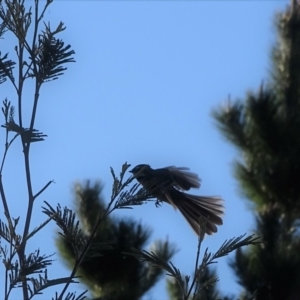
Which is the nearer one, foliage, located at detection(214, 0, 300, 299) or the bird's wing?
the bird's wing

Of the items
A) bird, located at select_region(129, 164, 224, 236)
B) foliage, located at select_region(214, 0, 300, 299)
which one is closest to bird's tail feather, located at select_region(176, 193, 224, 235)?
bird, located at select_region(129, 164, 224, 236)

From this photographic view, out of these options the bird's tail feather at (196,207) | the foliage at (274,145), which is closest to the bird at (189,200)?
the bird's tail feather at (196,207)

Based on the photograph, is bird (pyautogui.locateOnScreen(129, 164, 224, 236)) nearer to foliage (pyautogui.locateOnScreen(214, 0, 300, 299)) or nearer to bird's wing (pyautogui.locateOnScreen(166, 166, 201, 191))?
bird's wing (pyautogui.locateOnScreen(166, 166, 201, 191))

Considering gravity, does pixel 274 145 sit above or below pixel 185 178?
above

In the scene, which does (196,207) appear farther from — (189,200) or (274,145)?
(274,145)

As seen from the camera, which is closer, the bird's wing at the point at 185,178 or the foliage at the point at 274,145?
the bird's wing at the point at 185,178

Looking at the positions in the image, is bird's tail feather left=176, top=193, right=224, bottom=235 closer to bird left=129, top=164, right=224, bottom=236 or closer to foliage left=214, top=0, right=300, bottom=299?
bird left=129, top=164, right=224, bottom=236

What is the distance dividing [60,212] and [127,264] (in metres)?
4.40

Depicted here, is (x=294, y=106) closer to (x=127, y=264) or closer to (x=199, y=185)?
(x=127, y=264)

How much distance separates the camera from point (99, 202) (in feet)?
22.0

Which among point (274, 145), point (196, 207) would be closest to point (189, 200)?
point (196, 207)

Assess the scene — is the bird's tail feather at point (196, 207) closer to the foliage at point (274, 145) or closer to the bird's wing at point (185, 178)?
the bird's wing at point (185, 178)

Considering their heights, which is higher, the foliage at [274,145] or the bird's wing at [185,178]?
the foliage at [274,145]

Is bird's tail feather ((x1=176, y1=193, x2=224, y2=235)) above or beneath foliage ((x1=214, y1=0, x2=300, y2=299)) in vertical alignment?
beneath
